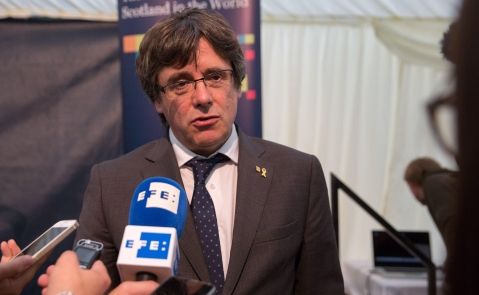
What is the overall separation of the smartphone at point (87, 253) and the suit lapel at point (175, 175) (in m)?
0.54

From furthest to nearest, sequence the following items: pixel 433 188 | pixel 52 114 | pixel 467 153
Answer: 1. pixel 52 114
2. pixel 433 188
3. pixel 467 153

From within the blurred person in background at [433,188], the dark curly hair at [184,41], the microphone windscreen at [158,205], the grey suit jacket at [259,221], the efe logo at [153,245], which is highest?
the dark curly hair at [184,41]

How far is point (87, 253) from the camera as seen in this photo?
45.1 inches

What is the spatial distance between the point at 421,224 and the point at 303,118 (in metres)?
1.17

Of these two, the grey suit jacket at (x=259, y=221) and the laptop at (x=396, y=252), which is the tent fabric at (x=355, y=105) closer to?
the laptop at (x=396, y=252)

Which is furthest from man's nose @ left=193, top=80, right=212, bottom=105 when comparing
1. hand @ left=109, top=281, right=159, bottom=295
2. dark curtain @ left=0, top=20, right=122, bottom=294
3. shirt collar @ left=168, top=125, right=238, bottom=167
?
dark curtain @ left=0, top=20, right=122, bottom=294

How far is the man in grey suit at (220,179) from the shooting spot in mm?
1731

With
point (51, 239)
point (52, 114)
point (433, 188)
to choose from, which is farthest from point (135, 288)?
point (52, 114)

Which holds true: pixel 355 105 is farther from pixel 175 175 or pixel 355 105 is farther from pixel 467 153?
pixel 467 153

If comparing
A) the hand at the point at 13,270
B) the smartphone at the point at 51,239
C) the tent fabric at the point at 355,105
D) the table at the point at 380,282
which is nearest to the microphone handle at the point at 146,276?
the smartphone at the point at 51,239

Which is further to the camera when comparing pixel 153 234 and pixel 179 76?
pixel 179 76

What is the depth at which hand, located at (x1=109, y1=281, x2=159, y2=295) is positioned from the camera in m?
1.01

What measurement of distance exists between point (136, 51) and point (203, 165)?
1.52m

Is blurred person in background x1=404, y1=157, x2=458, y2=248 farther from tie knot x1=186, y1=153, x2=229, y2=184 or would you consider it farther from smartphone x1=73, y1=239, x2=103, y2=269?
smartphone x1=73, y1=239, x2=103, y2=269
